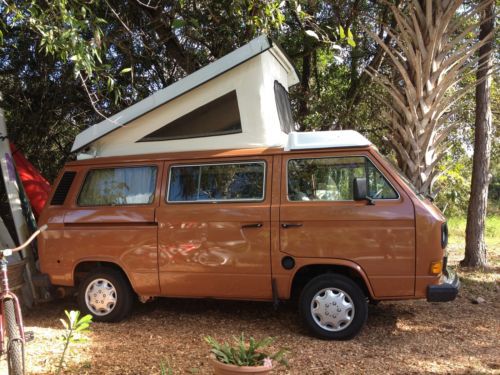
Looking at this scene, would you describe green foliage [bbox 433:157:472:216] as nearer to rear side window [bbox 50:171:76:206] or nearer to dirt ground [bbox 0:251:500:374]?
dirt ground [bbox 0:251:500:374]

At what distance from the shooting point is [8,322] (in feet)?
12.4

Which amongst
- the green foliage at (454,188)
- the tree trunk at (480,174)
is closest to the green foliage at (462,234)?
the green foliage at (454,188)

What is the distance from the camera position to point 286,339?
16.4ft

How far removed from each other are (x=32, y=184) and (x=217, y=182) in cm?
322

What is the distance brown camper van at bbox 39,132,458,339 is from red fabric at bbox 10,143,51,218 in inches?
49.1

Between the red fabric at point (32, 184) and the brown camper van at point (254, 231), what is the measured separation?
1247 mm

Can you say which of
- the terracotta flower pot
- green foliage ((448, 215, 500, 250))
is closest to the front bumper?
the terracotta flower pot

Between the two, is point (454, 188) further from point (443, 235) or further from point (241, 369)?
point (241, 369)

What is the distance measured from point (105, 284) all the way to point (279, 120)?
9.13 feet

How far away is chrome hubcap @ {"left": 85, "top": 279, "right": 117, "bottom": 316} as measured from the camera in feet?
18.6

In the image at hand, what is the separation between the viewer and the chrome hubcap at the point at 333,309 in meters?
4.88

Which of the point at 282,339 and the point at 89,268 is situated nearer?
the point at 282,339

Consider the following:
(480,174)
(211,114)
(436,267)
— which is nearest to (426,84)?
(480,174)

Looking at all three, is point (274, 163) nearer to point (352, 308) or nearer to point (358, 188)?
point (358, 188)
